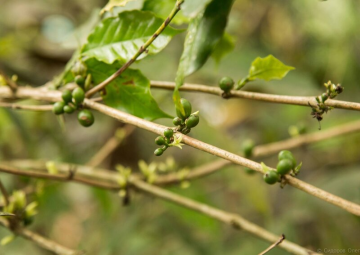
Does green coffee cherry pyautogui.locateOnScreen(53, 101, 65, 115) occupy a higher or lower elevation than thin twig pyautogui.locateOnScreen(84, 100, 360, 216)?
lower

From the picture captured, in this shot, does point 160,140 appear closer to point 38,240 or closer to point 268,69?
point 268,69

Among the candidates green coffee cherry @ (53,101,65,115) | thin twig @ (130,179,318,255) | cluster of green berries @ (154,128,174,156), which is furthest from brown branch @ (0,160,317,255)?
cluster of green berries @ (154,128,174,156)

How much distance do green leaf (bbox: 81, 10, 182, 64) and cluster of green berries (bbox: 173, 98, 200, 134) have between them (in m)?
0.11

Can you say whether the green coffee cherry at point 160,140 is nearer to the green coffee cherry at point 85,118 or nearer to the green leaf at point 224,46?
the green coffee cherry at point 85,118

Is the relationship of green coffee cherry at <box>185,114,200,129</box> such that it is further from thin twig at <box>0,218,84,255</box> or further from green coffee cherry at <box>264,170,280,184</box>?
thin twig at <box>0,218,84,255</box>

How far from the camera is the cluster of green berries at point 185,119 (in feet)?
1.28

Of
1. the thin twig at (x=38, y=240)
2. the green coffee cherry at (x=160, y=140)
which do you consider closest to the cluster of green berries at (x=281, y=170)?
the green coffee cherry at (x=160, y=140)

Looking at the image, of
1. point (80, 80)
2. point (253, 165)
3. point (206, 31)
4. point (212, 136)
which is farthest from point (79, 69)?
point (212, 136)

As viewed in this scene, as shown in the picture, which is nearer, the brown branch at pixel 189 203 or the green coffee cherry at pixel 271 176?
the green coffee cherry at pixel 271 176

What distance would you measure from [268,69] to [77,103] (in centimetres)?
24

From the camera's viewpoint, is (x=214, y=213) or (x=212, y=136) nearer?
(x=214, y=213)

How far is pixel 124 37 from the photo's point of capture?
506 mm

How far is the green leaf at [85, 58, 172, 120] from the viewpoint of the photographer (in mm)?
486

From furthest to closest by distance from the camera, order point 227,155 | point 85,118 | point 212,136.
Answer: point 212,136, point 85,118, point 227,155
